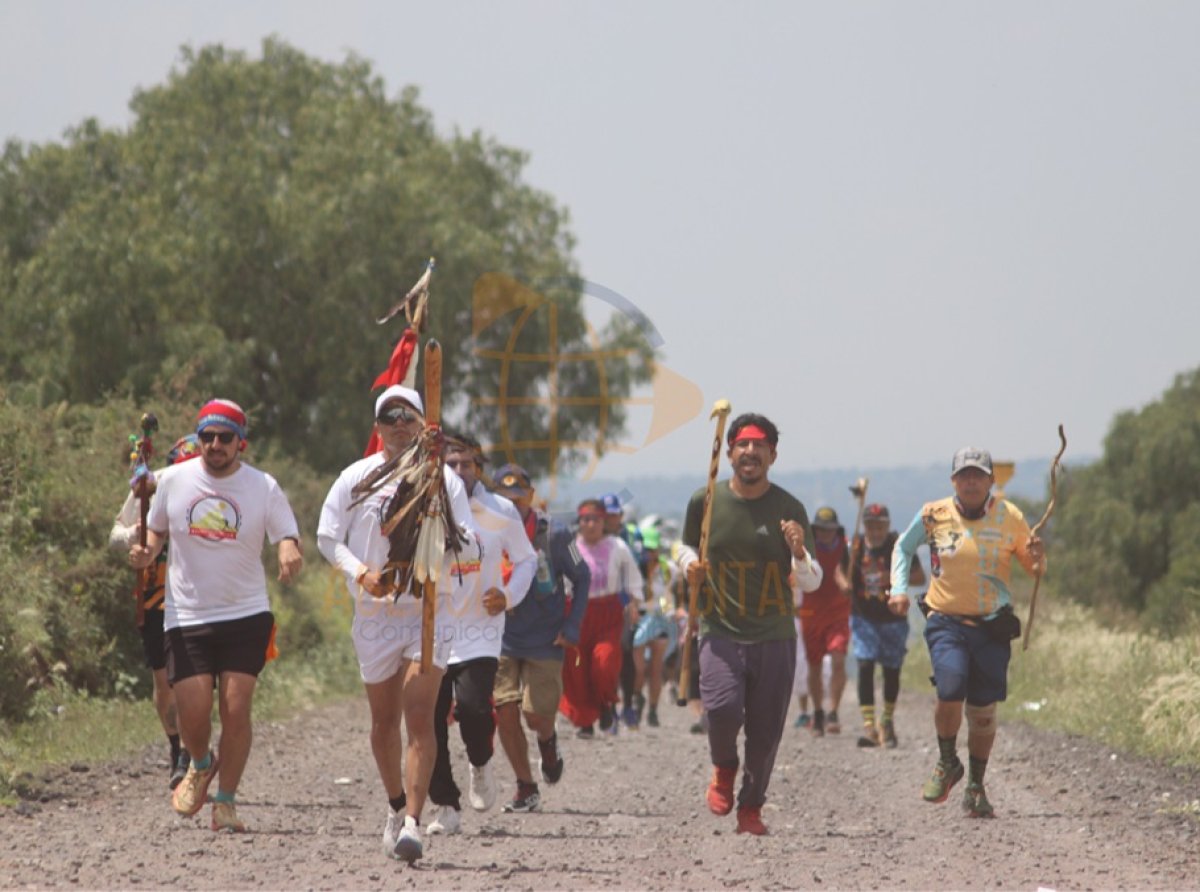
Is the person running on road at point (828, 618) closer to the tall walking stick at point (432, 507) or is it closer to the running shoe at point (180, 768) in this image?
the running shoe at point (180, 768)

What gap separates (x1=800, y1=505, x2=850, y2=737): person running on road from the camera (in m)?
18.5

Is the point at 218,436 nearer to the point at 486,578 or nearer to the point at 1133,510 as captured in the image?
the point at 486,578

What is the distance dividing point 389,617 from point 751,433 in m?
2.21

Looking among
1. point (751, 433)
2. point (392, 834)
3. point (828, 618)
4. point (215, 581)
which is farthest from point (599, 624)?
point (392, 834)

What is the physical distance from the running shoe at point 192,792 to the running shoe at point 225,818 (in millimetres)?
164

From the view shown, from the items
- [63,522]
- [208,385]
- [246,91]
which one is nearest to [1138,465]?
[246,91]

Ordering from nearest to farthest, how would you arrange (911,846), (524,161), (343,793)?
(911,846), (343,793), (524,161)

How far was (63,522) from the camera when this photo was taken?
17.0m

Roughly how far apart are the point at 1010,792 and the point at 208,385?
2249 cm

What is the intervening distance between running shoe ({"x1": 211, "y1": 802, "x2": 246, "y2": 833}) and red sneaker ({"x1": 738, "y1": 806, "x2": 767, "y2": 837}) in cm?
258

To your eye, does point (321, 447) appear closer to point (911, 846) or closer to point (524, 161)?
point (524, 161)

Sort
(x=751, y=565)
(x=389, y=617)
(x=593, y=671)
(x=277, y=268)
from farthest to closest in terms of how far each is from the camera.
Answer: (x=277, y=268)
(x=593, y=671)
(x=751, y=565)
(x=389, y=617)

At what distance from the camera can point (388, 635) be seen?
973 cm

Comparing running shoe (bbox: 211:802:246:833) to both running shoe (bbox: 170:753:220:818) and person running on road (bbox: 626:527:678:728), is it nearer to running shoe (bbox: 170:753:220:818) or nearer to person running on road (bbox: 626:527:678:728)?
running shoe (bbox: 170:753:220:818)
